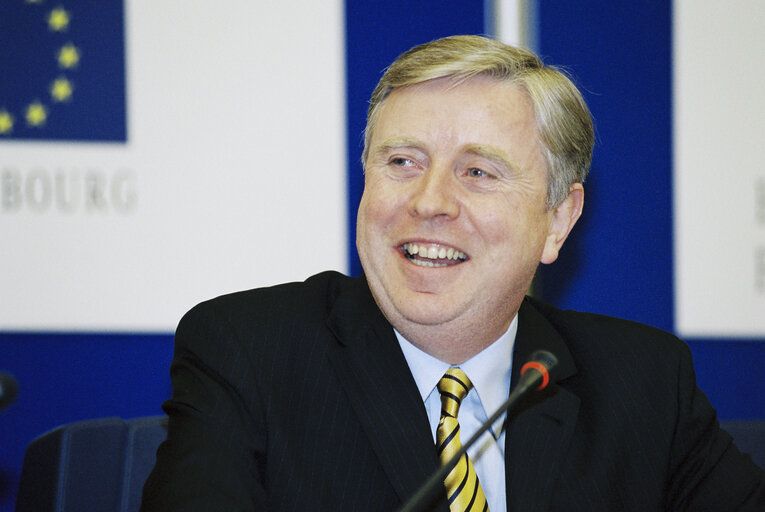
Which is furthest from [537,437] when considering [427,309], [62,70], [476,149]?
[62,70]

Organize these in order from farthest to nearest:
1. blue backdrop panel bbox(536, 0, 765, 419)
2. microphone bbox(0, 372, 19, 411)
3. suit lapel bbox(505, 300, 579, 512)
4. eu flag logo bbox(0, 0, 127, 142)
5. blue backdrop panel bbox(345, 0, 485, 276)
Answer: blue backdrop panel bbox(536, 0, 765, 419)
blue backdrop panel bbox(345, 0, 485, 276)
eu flag logo bbox(0, 0, 127, 142)
suit lapel bbox(505, 300, 579, 512)
microphone bbox(0, 372, 19, 411)

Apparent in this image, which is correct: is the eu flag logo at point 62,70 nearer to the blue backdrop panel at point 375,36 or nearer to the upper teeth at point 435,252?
the blue backdrop panel at point 375,36

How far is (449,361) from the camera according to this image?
74.6 inches

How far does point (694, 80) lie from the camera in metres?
2.75

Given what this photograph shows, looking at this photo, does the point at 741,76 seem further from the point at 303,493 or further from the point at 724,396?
the point at 303,493

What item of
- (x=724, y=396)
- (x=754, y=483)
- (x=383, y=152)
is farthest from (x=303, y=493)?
(x=724, y=396)

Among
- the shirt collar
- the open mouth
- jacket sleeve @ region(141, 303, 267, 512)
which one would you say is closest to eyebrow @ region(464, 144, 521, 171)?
the open mouth

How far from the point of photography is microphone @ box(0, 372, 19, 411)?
0.86 metres

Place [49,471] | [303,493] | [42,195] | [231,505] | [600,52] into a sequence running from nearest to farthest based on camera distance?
[231,505], [303,493], [49,471], [42,195], [600,52]

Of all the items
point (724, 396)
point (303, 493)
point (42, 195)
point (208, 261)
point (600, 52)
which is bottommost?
point (724, 396)

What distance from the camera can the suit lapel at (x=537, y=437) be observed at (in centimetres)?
170

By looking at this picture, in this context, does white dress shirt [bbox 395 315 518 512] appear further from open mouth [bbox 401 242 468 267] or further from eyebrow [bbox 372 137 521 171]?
eyebrow [bbox 372 137 521 171]

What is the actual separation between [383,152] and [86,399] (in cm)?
127

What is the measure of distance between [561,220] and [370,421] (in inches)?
29.7
